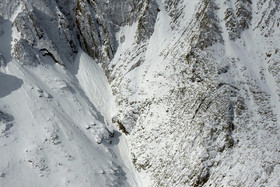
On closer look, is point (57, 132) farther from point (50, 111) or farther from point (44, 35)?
point (44, 35)

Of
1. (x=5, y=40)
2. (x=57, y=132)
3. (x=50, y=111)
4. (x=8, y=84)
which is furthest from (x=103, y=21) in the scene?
(x=57, y=132)

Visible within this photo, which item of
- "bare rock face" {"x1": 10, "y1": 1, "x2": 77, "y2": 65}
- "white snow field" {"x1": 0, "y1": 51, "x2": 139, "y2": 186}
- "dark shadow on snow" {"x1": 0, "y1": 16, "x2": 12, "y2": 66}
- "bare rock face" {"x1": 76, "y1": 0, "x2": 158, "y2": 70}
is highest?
"bare rock face" {"x1": 76, "y1": 0, "x2": 158, "y2": 70}

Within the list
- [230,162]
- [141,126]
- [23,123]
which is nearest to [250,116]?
[230,162]

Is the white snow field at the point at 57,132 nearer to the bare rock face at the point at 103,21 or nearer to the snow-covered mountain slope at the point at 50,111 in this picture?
the snow-covered mountain slope at the point at 50,111

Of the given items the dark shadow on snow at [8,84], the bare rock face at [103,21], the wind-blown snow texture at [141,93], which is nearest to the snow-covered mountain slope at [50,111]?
the dark shadow on snow at [8,84]

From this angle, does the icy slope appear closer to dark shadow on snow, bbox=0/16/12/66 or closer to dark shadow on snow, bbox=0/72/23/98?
dark shadow on snow, bbox=0/72/23/98

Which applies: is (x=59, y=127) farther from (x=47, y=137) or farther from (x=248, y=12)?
(x=248, y=12)

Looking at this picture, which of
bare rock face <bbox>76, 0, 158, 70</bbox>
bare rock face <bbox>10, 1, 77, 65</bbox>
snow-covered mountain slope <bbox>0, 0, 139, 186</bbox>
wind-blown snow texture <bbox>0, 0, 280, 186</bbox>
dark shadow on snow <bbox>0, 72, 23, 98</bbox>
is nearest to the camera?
wind-blown snow texture <bbox>0, 0, 280, 186</bbox>

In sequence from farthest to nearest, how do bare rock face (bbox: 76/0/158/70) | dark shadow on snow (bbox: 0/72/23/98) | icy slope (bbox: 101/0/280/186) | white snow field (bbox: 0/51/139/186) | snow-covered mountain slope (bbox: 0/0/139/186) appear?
bare rock face (bbox: 76/0/158/70) → dark shadow on snow (bbox: 0/72/23/98) → snow-covered mountain slope (bbox: 0/0/139/186) → white snow field (bbox: 0/51/139/186) → icy slope (bbox: 101/0/280/186)

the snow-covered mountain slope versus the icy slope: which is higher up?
the icy slope

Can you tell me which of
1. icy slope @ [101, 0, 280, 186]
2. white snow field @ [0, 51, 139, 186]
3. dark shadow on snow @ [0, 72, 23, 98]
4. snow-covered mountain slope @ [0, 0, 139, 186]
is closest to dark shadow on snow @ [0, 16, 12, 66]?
snow-covered mountain slope @ [0, 0, 139, 186]

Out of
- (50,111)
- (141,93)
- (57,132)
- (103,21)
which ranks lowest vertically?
(57,132)
